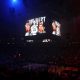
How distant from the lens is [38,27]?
29641 millimetres

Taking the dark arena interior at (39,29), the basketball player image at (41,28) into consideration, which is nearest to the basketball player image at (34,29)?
the dark arena interior at (39,29)

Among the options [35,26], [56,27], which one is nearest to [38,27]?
[35,26]

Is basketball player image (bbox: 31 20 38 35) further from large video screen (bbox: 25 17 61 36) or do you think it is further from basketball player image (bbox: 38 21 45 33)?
basketball player image (bbox: 38 21 45 33)

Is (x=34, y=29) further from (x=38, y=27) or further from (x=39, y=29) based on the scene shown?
(x=39, y=29)

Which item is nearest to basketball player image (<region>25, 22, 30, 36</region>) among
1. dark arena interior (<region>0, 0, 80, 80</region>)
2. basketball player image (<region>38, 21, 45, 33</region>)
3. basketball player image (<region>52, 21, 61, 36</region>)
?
dark arena interior (<region>0, 0, 80, 80</region>)

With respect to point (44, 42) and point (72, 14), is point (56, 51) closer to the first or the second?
point (44, 42)

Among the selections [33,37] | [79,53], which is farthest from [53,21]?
[79,53]

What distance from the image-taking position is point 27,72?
11.5m

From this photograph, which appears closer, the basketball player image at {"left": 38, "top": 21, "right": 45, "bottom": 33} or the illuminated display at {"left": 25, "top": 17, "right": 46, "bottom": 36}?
the basketball player image at {"left": 38, "top": 21, "right": 45, "bottom": 33}

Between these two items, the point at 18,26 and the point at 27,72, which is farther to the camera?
the point at 18,26

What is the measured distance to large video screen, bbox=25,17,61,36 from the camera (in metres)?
29.2

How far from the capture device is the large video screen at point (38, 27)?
29172 millimetres

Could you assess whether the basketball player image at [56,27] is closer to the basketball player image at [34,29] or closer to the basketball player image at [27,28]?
the basketball player image at [34,29]

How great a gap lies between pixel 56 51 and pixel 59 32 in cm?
382
